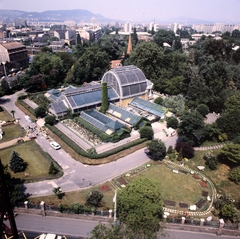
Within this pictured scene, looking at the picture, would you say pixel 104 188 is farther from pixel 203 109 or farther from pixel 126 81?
pixel 126 81

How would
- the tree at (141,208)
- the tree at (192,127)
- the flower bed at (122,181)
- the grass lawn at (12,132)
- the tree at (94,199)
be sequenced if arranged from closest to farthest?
the tree at (141,208) < the tree at (94,199) < the flower bed at (122,181) < the tree at (192,127) < the grass lawn at (12,132)

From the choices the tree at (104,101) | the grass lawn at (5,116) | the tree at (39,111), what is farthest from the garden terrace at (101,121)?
the grass lawn at (5,116)

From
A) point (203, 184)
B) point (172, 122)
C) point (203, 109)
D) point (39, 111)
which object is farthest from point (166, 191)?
point (39, 111)

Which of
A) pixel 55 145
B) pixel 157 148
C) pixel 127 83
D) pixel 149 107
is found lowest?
pixel 55 145

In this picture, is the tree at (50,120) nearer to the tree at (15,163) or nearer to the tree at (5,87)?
the tree at (15,163)

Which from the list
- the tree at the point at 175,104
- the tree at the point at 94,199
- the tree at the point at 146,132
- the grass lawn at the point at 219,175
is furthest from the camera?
the tree at the point at 175,104

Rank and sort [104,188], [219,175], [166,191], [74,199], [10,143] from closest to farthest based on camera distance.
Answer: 1. [74,199]
2. [166,191]
3. [104,188]
4. [219,175]
5. [10,143]

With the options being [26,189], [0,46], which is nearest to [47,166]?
[26,189]
